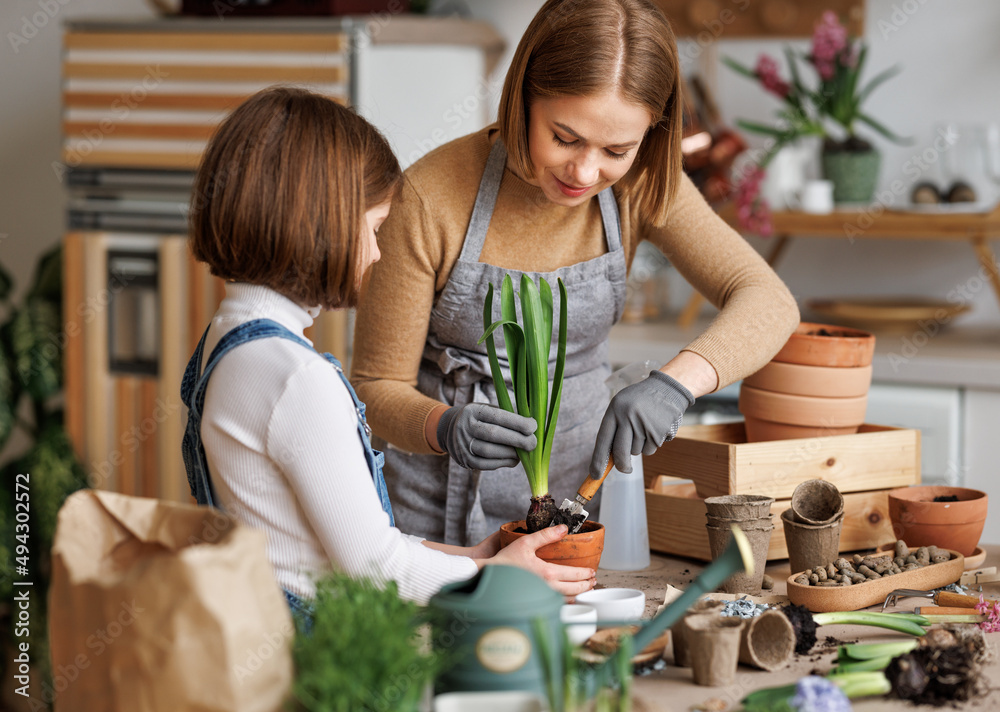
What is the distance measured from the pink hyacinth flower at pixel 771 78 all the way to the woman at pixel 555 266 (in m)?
1.41

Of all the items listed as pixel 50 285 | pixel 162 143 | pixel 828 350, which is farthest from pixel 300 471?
pixel 50 285

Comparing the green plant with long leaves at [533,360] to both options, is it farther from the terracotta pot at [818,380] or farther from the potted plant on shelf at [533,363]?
the terracotta pot at [818,380]

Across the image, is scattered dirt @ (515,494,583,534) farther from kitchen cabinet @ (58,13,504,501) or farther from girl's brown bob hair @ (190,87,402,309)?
kitchen cabinet @ (58,13,504,501)

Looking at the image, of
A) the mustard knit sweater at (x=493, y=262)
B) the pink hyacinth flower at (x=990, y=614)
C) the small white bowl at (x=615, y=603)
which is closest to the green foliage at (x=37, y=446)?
the mustard knit sweater at (x=493, y=262)

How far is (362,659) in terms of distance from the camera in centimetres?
74

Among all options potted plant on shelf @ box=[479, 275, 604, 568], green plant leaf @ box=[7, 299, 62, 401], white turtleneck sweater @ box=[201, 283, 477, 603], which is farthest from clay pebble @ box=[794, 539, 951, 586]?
green plant leaf @ box=[7, 299, 62, 401]

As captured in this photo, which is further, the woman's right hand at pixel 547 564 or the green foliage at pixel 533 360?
the green foliage at pixel 533 360

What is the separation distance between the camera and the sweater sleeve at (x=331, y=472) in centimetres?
92

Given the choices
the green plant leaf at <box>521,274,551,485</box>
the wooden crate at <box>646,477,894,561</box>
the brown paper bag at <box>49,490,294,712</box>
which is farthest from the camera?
the wooden crate at <box>646,477,894,561</box>

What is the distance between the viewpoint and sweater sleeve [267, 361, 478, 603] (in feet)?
3.03

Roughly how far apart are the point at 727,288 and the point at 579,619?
724 millimetres

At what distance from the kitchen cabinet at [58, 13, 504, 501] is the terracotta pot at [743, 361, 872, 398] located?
4.83ft

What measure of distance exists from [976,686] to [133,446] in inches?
99.7

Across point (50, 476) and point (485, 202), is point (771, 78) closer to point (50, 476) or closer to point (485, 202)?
point (485, 202)
